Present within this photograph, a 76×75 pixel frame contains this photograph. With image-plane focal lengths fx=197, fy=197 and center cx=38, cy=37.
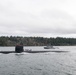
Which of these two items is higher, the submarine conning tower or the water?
the submarine conning tower

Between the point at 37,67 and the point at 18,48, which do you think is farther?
the point at 18,48

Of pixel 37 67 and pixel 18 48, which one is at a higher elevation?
pixel 18 48

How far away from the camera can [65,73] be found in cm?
3850

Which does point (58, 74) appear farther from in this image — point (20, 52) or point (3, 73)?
point (20, 52)

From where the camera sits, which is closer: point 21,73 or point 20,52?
point 21,73

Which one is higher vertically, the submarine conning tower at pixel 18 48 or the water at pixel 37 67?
the submarine conning tower at pixel 18 48

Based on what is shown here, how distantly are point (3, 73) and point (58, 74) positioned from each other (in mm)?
10533

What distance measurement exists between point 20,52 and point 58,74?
49164 millimetres

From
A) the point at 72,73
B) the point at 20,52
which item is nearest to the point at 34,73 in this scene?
the point at 72,73

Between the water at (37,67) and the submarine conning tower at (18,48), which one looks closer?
the water at (37,67)

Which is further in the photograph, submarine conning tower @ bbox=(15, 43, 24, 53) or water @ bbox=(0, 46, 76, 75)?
submarine conning tower @ bbox=(15, 43, 24, 53)

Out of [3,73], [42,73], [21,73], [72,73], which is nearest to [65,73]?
[72,73]

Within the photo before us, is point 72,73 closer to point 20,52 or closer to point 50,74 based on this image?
point 50,74

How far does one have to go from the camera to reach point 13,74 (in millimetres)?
36688
